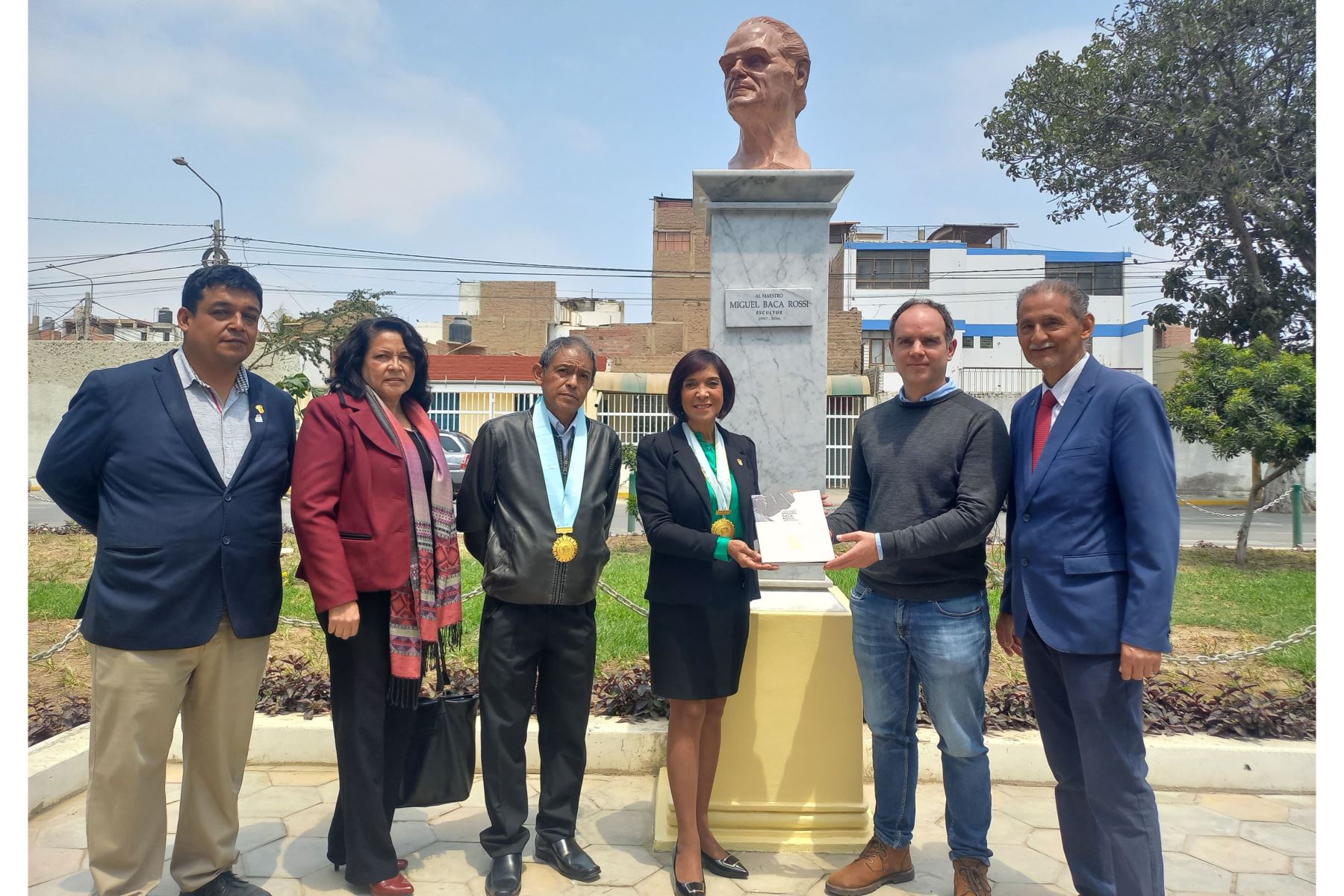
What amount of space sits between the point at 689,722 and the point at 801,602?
804 mm

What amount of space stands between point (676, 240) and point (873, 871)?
33.6 metres

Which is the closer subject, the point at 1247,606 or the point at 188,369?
the point at 188,369

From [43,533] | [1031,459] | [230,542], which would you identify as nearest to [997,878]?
[1031,459]

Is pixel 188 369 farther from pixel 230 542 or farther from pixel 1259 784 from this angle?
pixel 1259 784

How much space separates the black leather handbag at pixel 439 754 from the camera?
3289 mm

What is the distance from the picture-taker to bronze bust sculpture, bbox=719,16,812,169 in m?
3.97

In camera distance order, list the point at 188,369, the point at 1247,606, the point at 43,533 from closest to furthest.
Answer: the point at 188,369 → the point at 1247,606 → the point at 43,533

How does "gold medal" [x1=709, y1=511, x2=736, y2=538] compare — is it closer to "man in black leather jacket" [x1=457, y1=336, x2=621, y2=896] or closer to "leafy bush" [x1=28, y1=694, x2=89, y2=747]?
"man in black leather jacket" [x1=457, y1=336, x2=621, y2=896]

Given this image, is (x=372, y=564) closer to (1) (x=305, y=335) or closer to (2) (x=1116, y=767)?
(2) (x=1116, y=767)

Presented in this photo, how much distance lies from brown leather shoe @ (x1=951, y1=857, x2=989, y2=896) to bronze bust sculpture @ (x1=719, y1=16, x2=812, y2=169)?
310cm

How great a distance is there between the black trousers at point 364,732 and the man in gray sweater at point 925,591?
1743 mm

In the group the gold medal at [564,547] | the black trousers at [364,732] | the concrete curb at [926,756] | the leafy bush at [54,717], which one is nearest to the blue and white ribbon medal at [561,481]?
the gold medal at [564,547]

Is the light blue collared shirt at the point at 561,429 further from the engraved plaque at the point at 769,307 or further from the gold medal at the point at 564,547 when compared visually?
the engraved plaque at the point at 769,307

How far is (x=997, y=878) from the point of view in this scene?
3.37m
